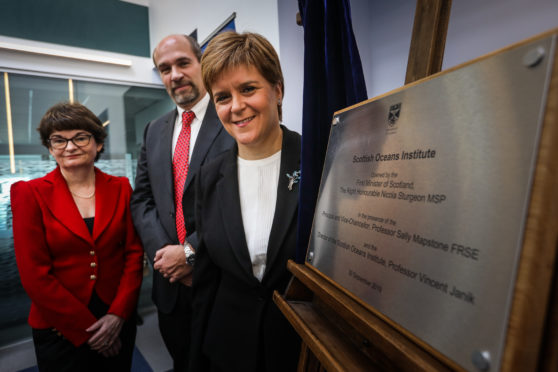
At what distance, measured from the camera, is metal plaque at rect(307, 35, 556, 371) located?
0.30 meters

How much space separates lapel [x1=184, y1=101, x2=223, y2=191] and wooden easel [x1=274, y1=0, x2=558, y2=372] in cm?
84

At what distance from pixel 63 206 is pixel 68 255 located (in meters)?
0.24

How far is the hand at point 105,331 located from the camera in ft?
4.28

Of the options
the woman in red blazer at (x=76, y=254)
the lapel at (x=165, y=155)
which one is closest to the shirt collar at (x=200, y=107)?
the lapel at (x=165, y=155)

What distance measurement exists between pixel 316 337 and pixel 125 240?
1354 millimetres

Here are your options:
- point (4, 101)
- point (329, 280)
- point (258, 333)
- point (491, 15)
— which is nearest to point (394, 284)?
point (329, 280)

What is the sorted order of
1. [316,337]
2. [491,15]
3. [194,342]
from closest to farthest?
1. [316,337]
2. [491,15]
3. [194,342]

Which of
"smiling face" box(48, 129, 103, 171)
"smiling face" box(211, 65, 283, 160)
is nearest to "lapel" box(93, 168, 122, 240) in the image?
"smiling face" box(48, 129, 103, 171)

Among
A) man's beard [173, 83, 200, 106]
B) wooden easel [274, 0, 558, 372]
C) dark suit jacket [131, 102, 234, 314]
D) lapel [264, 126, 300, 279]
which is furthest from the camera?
man's beard [173, 83, 200, 106]

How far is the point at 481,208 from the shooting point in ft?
1.11

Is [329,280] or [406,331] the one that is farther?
[329,280]

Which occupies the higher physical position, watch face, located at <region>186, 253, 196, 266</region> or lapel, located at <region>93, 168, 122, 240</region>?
lapel, located at <region>93, 168, 122, 240</region>

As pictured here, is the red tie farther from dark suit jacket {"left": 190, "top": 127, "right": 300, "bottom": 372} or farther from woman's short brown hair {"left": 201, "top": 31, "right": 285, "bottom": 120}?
woman's short brown hair {"left": 201, "top": 31, "right": 285, "bottom": 120}

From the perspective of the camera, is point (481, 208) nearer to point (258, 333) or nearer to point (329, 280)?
point (329, 280)
